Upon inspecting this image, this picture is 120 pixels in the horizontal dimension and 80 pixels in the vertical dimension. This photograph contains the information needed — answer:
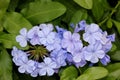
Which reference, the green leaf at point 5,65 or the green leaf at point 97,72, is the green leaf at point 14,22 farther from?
the green leaf at point 97,72

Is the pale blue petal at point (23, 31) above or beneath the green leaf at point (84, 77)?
above

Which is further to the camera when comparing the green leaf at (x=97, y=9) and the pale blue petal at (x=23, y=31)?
the green leaf at (x=97, y=9)

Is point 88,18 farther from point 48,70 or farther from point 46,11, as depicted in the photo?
point 48,70

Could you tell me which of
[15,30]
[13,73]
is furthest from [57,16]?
[13,73]

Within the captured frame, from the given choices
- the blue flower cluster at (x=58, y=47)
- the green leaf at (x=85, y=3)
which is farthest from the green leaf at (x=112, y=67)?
the green leaf at (x=85, y=3)

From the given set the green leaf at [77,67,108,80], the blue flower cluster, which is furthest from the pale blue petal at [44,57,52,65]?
the green leaf at [77,67,108,80]

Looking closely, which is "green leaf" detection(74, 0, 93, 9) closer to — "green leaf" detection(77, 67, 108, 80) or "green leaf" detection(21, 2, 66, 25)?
"green leaf" detection(21, 2, 66, 25)

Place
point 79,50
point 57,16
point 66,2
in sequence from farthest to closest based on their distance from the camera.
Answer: point 66,2, point 57,16, point 79,50

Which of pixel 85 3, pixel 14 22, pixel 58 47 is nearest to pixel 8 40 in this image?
pixel 14 22
